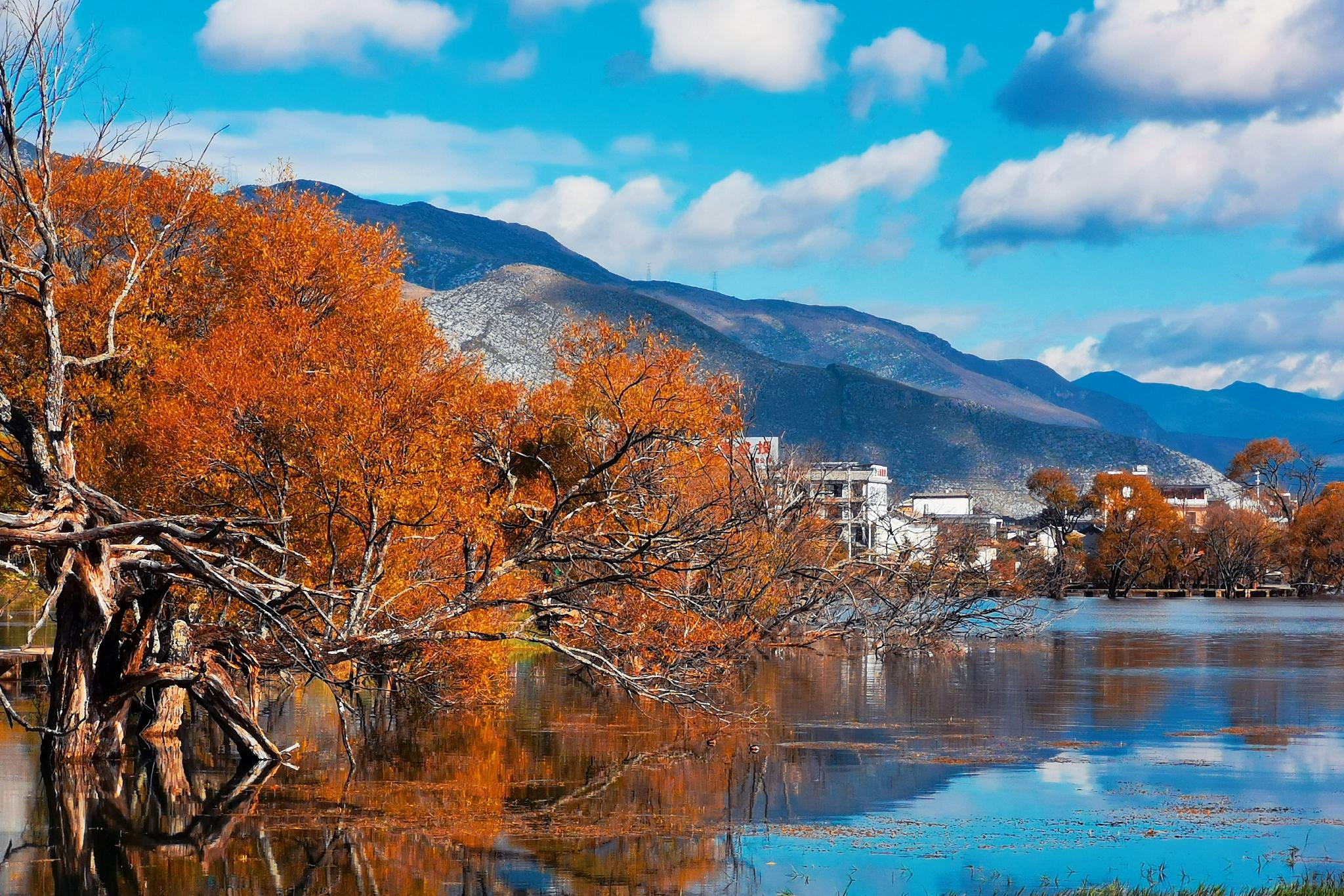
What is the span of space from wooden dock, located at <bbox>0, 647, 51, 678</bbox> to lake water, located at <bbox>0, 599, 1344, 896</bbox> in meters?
8.10

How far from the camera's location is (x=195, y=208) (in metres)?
37.3

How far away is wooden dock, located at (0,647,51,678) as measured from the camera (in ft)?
139

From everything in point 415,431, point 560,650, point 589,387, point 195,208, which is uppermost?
point 195,208

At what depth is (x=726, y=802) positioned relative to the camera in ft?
83.3

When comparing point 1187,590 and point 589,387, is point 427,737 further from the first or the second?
point 1187,590

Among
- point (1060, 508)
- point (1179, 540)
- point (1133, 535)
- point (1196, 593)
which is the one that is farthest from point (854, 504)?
point (1196, 593)

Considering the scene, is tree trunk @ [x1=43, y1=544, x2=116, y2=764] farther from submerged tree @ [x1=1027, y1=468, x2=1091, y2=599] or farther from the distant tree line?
submerged tree @ [x1=1027, y1=468, x2=1091, y2=599]

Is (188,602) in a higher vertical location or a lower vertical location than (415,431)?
lower

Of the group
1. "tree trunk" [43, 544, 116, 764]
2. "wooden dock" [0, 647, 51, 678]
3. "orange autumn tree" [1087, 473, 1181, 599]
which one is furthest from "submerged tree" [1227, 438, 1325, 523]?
"tree trunk" [43, 544, 116, 764]

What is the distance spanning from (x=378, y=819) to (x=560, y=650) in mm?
6037

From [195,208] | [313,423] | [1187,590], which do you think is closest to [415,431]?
[313,423]

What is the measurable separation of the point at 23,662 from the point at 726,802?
27700 millimetres

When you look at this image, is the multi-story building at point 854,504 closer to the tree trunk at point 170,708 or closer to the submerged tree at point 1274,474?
the tree trunk at point 170,708

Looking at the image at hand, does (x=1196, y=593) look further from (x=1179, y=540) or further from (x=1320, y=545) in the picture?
(x=1320, y=545)
